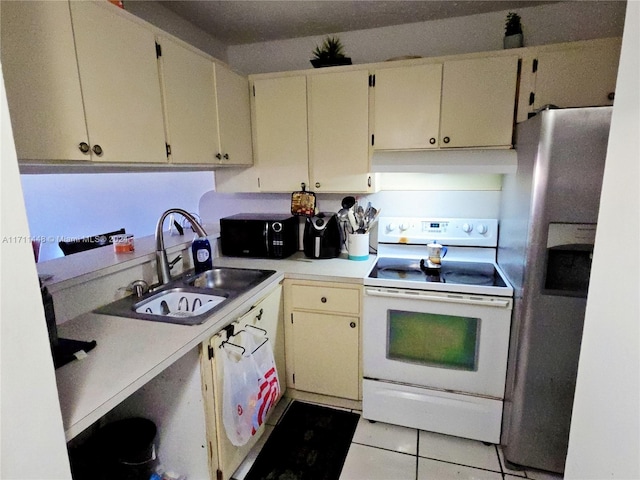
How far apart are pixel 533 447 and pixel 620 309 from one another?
1.36m

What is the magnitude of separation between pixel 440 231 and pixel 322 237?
2.48 feet

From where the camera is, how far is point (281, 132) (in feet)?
7.50

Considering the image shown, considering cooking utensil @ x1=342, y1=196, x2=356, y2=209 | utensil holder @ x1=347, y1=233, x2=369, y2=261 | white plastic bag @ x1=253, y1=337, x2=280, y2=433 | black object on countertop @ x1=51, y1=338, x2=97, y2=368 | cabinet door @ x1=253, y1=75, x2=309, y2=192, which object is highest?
cabinet door @ x1=253, y1=75, x2=309, y2=192

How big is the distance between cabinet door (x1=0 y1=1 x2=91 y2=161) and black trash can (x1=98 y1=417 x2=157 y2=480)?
3.67 ft

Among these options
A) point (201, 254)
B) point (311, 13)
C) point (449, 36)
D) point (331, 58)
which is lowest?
point (201, 254)

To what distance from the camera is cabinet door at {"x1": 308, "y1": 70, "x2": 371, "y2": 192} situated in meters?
2.12

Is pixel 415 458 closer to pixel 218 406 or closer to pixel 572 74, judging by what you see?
pixel 218 406

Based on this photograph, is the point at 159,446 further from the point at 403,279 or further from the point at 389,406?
the point at 403,279

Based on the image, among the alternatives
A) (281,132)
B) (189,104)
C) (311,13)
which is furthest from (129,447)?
(311,13)

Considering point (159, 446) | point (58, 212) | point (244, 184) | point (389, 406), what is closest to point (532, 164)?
point (389, 406)

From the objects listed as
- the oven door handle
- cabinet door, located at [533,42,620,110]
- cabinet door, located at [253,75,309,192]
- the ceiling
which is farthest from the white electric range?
the ceiling

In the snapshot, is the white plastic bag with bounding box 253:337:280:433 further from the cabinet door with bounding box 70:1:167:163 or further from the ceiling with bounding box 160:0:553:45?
the ceiling with bounding box 160:0:553:45

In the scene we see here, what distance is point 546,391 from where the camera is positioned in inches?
62.7

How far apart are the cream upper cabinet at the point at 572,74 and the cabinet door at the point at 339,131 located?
860mm
